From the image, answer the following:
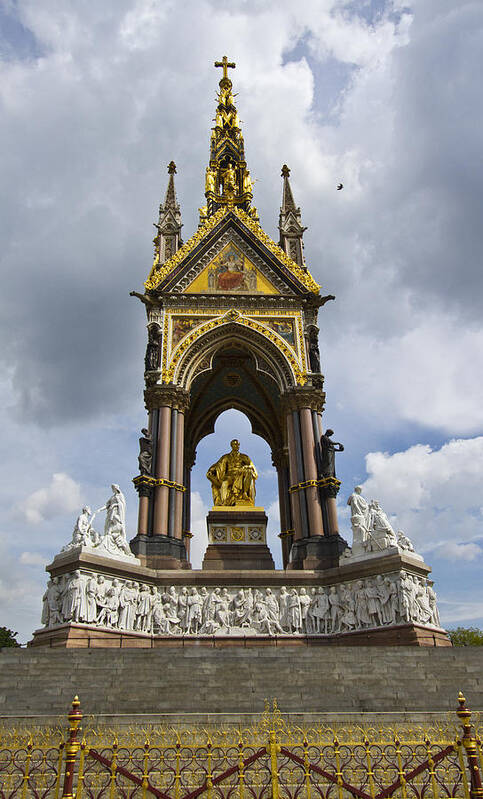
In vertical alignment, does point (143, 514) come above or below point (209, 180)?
below

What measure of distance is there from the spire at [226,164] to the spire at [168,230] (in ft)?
5.18

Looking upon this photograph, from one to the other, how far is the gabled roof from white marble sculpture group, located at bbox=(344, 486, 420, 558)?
34.4ft

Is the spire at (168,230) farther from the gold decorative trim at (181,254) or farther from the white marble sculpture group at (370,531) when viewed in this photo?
the white marble sculpture group at (370,531)

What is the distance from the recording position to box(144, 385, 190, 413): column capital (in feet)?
76.0

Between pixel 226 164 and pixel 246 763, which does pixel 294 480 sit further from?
pixel 226 164

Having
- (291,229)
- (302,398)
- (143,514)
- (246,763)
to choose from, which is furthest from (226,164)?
(246,763)

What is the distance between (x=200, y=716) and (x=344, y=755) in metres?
3.00

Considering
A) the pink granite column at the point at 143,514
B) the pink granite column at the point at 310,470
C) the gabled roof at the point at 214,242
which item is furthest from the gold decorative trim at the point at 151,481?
the gabled roof at the point at 214,242

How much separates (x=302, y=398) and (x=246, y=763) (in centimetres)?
1803

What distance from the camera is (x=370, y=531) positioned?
63.5ft

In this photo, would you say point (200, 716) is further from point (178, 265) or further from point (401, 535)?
point (178, 265)

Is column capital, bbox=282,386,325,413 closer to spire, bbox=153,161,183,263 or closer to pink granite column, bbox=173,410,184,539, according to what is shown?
pink granite column, bbox=173,410,184,539

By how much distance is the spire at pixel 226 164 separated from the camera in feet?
102

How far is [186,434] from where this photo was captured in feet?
95.2
